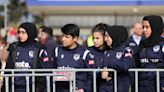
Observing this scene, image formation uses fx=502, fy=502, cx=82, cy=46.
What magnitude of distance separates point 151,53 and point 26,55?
1.78 metres

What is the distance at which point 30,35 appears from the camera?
7.21m

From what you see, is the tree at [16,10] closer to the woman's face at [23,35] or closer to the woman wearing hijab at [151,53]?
the woman's face at [23,35]

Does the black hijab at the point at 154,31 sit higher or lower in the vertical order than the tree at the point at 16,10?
lower

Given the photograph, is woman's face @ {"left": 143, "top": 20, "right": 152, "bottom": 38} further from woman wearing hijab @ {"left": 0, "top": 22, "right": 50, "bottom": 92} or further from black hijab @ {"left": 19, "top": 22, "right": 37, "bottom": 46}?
black hijab @ {"left": 19, "top": 22, "right": 37, "bottom": 46}

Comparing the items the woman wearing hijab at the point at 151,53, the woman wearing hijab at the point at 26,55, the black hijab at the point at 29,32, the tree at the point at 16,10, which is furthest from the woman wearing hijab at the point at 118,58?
the tree at the point at 16,10

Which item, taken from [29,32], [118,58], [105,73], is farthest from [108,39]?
[29,32]

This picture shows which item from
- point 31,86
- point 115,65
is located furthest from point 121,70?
point 31,86

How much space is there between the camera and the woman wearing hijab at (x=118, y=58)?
669cm

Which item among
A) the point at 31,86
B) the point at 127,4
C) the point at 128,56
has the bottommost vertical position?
the point at 31,86

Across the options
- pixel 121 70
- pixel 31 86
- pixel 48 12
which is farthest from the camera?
pixel 48 12

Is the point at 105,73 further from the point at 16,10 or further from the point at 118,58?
the point at 16,10

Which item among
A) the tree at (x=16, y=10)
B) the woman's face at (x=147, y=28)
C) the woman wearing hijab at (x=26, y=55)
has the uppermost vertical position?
the tree at (x=16, y=10)

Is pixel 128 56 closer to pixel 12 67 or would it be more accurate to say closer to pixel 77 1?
pixel 12 67

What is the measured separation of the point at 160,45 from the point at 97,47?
985 millimetres
